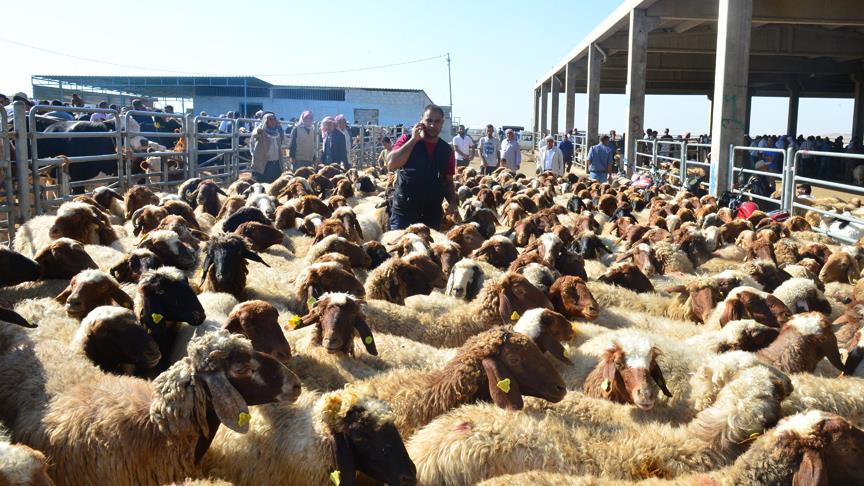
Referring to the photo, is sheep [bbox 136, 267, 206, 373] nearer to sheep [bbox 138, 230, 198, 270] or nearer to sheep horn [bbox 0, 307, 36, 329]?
sheep horn [bbox 0, 307, 36, 329]

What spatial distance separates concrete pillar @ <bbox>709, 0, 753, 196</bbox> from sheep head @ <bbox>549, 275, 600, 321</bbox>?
9825 mm

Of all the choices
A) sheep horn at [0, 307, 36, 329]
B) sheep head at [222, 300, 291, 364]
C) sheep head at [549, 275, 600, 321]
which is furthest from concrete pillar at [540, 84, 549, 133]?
sheep horn at [0, 307, 36, 329]

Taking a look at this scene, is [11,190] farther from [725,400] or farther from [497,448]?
[725,400]

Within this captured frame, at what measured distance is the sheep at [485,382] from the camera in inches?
157

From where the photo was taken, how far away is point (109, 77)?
62.8m

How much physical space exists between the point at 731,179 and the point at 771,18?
8204mm

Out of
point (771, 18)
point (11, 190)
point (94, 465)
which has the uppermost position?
point (771, 18)

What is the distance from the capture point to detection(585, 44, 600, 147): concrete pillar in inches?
1154

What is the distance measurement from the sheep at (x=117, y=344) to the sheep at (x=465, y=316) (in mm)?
1746

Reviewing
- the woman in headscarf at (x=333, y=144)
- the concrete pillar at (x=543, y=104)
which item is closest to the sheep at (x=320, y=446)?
the woman in headscarf at (x=333, y=144)

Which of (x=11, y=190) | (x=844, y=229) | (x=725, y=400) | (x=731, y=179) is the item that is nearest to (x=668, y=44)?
(x=731, y=179)

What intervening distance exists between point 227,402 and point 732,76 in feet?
46.8

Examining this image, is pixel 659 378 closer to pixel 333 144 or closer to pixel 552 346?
pixel 552 346

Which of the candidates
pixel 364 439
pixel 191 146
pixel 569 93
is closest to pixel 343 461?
pixel 364 439
